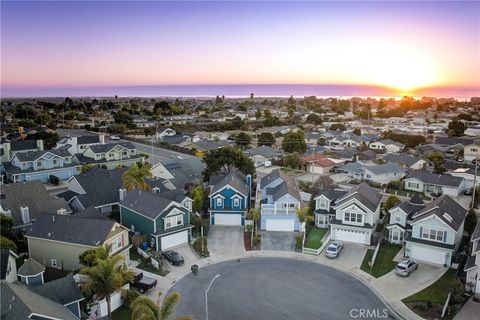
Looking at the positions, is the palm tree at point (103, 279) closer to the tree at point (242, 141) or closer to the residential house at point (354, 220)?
the residential house at point (354, 220)

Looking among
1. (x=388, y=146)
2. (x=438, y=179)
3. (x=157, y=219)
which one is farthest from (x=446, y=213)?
(x=388, y=146)

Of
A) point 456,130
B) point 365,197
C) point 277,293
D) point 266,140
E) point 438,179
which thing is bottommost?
point 277,293

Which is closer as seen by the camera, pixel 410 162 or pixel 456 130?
pixel 410 162

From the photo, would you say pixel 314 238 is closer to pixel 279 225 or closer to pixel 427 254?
pixel 279 225

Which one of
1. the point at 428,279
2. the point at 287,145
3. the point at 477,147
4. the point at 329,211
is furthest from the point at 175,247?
the point at 477,147

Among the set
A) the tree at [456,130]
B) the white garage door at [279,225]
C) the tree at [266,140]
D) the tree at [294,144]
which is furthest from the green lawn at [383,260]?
the tree at [456,130]

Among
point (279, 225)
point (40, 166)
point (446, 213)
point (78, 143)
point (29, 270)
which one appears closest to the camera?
point (29, 270)

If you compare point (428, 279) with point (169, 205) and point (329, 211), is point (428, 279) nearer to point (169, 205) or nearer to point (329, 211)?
point (329, 211)
